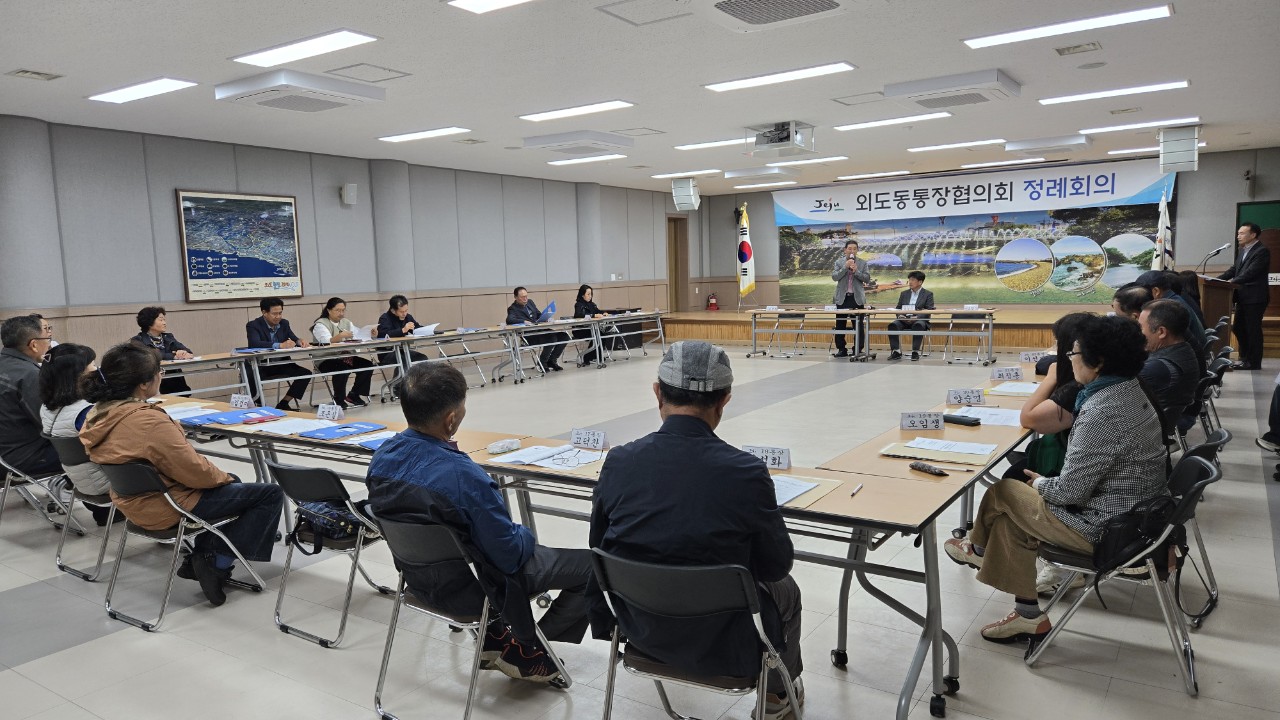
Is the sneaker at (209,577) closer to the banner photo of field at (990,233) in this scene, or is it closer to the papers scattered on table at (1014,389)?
the papers scattered on table at (1014,389)

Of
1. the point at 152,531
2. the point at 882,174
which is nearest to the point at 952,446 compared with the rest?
the point at 152,531

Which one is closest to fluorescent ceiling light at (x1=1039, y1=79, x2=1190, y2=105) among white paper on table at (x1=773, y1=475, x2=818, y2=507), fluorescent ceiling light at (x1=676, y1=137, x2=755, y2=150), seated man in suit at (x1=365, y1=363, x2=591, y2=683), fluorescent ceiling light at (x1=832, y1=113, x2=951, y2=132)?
fluorescent ceiling light at (x1=832, y1=113, x2=951, y2=132)

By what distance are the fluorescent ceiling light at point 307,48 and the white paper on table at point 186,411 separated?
7.45 feet

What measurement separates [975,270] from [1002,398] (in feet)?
35.3

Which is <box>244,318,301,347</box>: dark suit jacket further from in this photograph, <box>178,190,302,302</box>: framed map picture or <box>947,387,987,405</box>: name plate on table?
<box>947,387,987,405</box>: name plate on table

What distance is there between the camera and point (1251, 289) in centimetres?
852

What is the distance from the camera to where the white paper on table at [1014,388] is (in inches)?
154

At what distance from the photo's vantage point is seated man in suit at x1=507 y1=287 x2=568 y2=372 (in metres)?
10.4

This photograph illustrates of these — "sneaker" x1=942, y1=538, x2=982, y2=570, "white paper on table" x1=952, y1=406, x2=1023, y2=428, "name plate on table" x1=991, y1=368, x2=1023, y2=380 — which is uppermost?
"name plate on table" x1=991, y1=368, x2=1023, y2=380

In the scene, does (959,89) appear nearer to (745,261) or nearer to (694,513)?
(694,513)

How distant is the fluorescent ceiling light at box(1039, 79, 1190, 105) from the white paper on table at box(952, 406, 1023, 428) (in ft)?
16.5

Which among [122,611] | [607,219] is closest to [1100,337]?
[122,611]

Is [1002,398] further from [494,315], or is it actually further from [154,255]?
[494,315]

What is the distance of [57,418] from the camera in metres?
3.83
